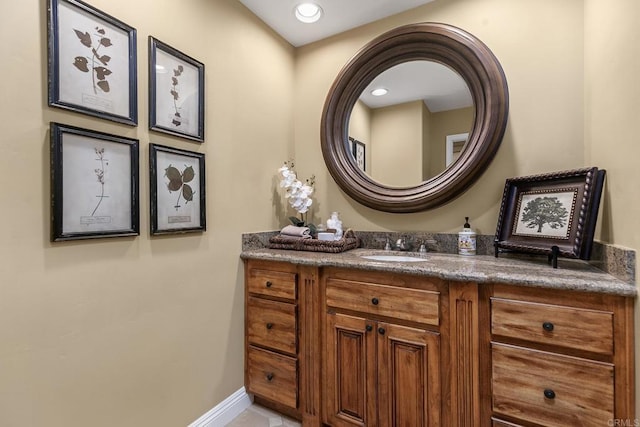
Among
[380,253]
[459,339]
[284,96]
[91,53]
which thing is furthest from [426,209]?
[91,53]

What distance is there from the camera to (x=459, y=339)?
1.21 metres

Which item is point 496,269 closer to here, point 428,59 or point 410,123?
point 410,123

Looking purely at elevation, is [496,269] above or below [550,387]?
above

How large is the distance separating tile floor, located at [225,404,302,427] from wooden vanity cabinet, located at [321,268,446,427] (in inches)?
11.3

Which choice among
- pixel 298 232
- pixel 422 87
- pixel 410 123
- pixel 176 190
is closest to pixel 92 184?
pixel 176 190

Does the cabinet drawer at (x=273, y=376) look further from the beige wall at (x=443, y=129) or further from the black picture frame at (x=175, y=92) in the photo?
the beige wall at (x=443, y=129)

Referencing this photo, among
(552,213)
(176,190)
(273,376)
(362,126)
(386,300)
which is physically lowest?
(273,376)

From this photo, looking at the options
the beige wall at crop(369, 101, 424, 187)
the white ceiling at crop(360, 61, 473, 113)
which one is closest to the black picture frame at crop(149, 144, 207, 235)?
the beige wall at crop(369, 101, 424, 187)

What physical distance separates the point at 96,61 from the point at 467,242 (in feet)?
6.29

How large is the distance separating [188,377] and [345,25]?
2.36 meters

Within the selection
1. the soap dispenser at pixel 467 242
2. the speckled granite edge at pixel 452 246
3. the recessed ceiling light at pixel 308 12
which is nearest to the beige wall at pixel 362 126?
the speckled granite edge at pixel 452 246

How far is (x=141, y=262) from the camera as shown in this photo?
1315mm

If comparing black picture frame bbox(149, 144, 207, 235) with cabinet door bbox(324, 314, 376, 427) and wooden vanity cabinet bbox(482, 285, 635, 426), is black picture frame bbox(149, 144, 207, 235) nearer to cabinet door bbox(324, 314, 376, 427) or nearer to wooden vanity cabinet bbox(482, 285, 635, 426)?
cabinet door bbox(324, 314, 376, 427)

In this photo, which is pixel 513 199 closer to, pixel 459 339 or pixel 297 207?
pixel 459 339
